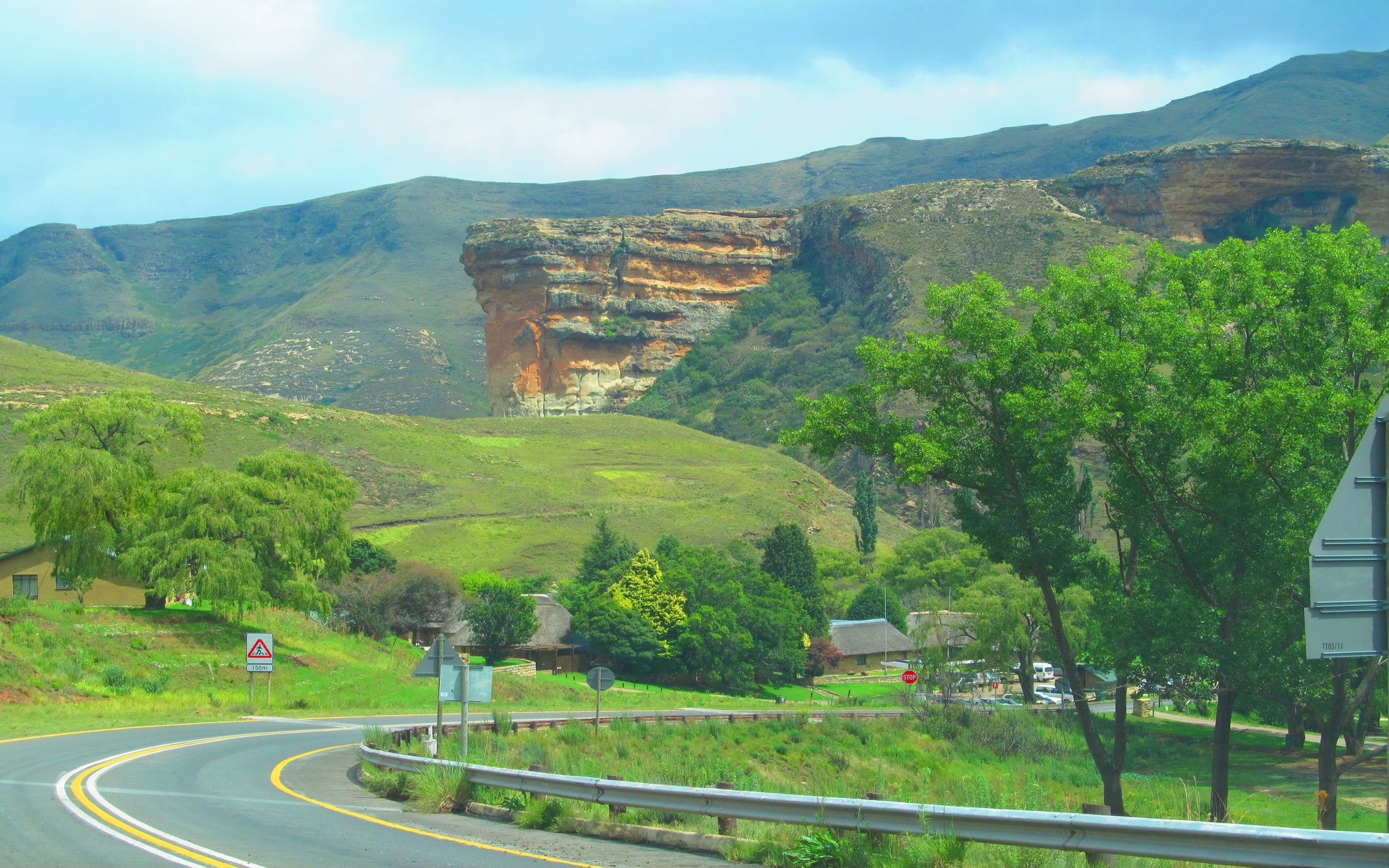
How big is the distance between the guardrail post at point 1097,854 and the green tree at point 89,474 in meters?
44.5

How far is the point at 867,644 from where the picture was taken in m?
81.7

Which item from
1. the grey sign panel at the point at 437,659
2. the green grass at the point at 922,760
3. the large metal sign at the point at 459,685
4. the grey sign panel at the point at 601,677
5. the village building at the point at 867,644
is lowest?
the village building at the point at 867,644

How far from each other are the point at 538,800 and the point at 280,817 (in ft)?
10.6

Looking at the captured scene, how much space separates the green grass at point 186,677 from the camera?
115ft

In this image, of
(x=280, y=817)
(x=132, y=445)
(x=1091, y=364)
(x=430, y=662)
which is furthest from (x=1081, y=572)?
(x=132, y=445)

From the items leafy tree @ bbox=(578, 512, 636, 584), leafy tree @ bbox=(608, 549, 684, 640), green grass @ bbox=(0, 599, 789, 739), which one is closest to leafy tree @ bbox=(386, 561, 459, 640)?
green grass @ bbox=(0, 599, 789, 739)

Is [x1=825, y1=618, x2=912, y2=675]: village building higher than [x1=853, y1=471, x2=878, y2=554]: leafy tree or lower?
lower

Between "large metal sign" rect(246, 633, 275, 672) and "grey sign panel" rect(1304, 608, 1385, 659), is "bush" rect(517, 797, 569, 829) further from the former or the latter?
"large metal sign" rect(246, 633, 275, 672)

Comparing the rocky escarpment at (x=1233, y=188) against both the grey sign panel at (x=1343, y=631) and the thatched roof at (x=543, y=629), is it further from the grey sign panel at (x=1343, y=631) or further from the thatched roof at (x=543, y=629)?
the grey sign panel at (x=1343, y=631)

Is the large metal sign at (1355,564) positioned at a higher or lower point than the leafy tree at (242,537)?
higher

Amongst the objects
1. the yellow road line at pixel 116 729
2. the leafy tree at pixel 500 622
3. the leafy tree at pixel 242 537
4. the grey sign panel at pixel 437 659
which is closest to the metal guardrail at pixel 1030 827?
the grey sign panel at pixel 437 659

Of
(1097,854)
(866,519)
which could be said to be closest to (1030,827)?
(1097,854)

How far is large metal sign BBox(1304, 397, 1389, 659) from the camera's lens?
695 centimetres

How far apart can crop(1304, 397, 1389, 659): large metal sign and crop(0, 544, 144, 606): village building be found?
164 feet
